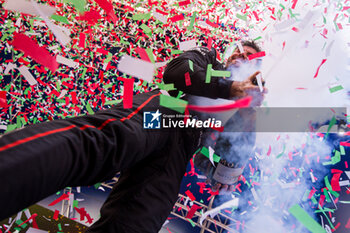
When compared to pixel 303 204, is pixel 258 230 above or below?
below

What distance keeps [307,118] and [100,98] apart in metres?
2.24

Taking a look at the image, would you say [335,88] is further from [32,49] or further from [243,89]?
[32,49]

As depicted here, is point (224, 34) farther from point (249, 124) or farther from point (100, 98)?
point (100, 98)

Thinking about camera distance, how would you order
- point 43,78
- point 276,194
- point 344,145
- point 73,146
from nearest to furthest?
point 73,146, point 344,145, point 276,194, point 43,78

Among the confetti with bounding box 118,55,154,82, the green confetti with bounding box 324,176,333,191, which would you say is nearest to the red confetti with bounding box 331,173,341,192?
the green confetti with bounding box 324,176,333,191

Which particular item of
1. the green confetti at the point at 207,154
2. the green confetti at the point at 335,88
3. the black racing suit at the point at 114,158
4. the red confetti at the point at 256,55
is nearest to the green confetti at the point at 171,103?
the black racing suit at the point at 114,158

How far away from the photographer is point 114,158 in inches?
23.4

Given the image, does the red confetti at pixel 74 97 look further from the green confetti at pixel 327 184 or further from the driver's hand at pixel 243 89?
the green confetti at pixel 327 184

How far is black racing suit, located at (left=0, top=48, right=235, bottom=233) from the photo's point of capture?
42 cm

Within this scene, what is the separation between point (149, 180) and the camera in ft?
2.71

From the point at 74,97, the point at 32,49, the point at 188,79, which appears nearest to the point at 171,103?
the point at 188,79

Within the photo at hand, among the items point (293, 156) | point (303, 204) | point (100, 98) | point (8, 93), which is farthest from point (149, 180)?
point (8, 93)

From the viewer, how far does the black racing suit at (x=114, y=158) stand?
1.38 feet

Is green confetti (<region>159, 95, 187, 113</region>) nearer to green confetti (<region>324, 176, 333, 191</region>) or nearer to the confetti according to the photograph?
the confetti
